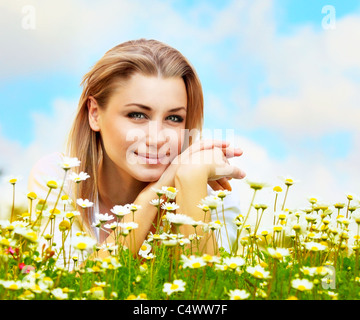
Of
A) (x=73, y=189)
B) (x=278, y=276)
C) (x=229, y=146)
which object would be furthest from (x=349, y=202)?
(x=73, y=189)

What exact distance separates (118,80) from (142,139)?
499 millimetres

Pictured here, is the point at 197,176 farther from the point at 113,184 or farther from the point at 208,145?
the point at 113,184

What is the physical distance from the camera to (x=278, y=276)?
74.7 inches

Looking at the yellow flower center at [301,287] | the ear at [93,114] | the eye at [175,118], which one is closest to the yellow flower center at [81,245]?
the yellow flower center at [301,287]

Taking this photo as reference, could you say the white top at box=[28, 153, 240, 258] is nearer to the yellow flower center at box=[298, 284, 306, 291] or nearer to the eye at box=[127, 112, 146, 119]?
the eye at box=[127, 112, 146, 119]

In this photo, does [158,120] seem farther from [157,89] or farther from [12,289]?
[12,289]

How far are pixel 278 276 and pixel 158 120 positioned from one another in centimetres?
139

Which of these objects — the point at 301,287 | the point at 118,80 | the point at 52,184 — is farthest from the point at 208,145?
the point at 301,287

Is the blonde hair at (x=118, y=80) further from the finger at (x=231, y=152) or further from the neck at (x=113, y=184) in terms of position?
the finger at (x=231, y=152)

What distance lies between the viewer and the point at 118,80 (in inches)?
126

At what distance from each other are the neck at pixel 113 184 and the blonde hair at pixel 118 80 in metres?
0.11

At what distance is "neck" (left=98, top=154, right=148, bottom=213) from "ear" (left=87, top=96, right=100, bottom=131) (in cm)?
27

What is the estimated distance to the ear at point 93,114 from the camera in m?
3.31

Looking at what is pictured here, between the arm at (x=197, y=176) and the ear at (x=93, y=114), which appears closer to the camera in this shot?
the arm at (x=197, y=176)
